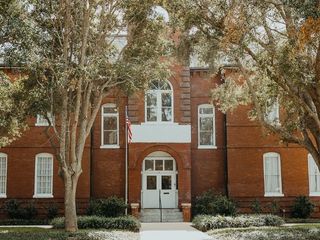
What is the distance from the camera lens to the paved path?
19.6 m

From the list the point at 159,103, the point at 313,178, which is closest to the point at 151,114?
the point at 159,103

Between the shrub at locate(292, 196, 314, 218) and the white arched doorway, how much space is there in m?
6.76

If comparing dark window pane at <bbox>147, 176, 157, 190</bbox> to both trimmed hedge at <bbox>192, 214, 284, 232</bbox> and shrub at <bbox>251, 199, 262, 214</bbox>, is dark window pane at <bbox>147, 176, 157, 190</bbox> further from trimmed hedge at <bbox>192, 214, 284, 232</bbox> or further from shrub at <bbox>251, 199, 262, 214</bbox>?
trimmed hedge at <bbox>192, 214, 284, 232</bbox>

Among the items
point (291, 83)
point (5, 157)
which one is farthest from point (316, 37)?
point (5, 157)

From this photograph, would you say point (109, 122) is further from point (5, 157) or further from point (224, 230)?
point (224, 230)

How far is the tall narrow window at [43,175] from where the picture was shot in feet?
94.6

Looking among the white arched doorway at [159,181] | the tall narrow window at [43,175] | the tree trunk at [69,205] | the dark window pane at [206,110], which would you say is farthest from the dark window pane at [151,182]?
the tree trunk at [69,205]

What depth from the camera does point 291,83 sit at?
693 inches

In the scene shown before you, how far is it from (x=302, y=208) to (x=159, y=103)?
10046 mm

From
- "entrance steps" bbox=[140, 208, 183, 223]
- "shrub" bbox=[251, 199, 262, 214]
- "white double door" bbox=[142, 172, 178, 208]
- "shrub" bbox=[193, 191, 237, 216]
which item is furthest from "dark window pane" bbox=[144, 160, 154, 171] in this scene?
"shrub" bbox=[251, 199, 262, 214]

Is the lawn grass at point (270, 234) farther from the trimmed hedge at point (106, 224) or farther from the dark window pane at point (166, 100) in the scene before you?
the dark window pane at point (166, 100)

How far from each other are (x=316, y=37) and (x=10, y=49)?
10108 mm

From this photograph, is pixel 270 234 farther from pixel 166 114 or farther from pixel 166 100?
pixel 166 100

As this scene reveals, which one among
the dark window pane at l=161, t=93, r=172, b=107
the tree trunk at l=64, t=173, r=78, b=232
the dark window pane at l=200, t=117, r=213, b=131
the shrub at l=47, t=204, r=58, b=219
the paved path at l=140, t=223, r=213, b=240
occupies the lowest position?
the paved path at l=140, t=223, r=213, b=240
